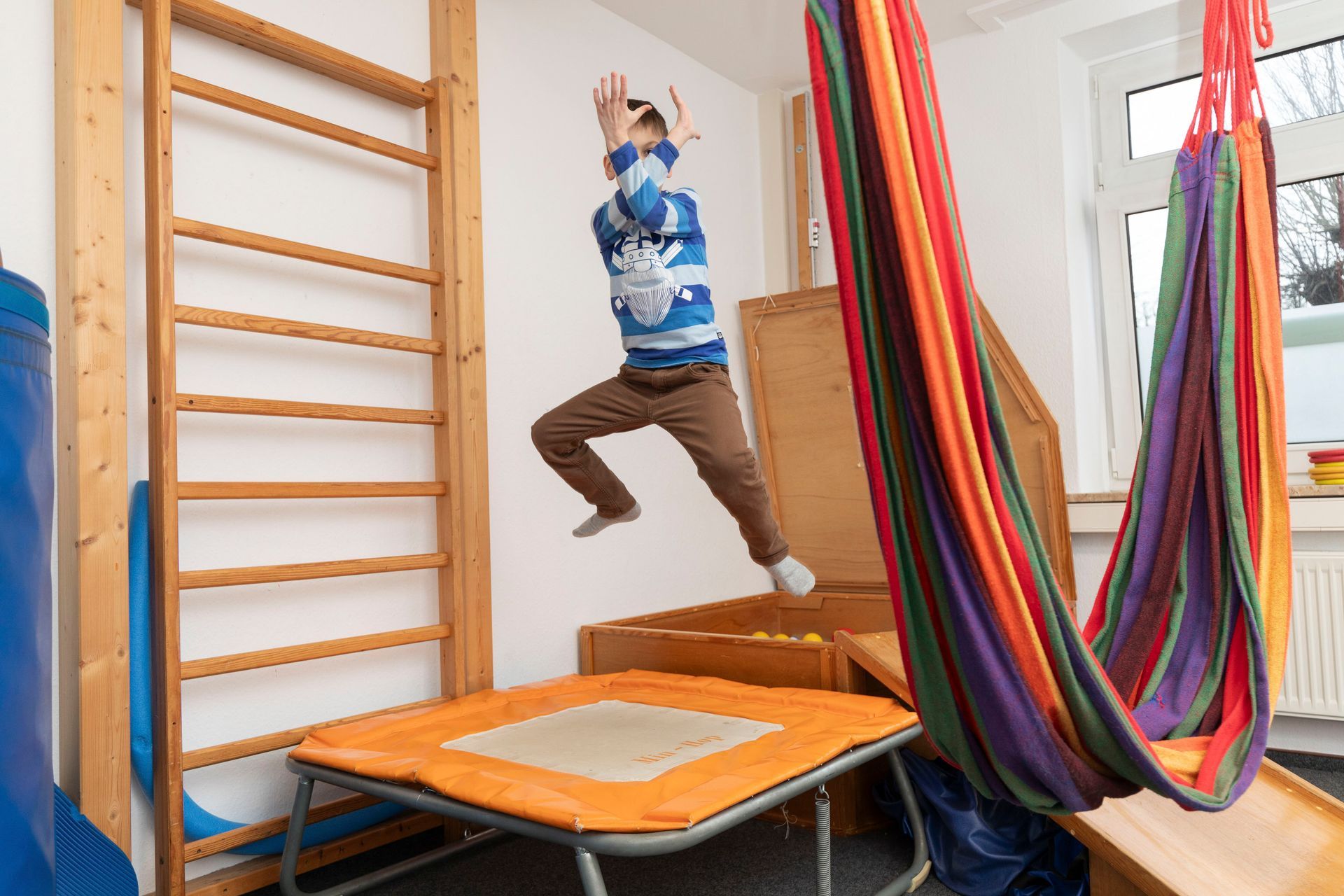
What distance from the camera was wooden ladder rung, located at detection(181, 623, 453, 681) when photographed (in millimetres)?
2141

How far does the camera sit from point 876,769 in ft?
8.75

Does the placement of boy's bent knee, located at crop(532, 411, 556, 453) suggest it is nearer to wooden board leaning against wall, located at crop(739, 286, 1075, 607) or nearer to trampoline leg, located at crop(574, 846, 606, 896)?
trampoline leg, located at crop(574, 846, 606, 896)

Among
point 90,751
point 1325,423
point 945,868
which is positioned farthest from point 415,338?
point 1325,423

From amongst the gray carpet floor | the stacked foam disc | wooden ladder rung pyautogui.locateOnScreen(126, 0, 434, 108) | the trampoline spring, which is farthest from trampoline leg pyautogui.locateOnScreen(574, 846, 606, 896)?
the stacked foam disc

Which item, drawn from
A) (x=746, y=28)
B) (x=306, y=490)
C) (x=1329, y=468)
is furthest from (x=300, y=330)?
(x=1329, y=468)

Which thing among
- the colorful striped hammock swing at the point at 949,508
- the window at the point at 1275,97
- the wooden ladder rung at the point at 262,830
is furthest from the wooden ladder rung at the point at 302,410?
the window at the point at 1275,97

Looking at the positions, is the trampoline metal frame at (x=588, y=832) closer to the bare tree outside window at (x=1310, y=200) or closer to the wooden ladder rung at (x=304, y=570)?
the wooden ladder rung at (x=304, y=570)

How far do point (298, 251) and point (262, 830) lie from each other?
4.66 feet

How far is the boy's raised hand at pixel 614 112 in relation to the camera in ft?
5.73

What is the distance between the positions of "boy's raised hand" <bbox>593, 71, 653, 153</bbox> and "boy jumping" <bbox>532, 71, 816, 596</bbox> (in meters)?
0.09

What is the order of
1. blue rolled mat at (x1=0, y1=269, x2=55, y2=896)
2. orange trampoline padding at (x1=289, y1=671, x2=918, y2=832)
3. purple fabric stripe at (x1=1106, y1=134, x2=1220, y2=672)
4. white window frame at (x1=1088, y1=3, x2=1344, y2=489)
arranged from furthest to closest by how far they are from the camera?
white window frame at (x1=1088, y1=3, x2=1344, y2=489), orange trampoline padding at (x1=289, y1=671, x2=918, y2=832), purple fabric stripe at (x1=1106, y1=134, x2=1220, y2=672), blue rolled mat at (x1=0, y1=269, x2=55, y2=896)

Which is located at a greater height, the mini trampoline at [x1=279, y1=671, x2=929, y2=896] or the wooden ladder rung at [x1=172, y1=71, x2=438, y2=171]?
the wooden ladder rung at [x1=172, y1=71, x2=438, y2=171]

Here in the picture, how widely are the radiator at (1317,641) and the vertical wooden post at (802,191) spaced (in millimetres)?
2077

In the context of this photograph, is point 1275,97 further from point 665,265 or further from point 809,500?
point 665,265
